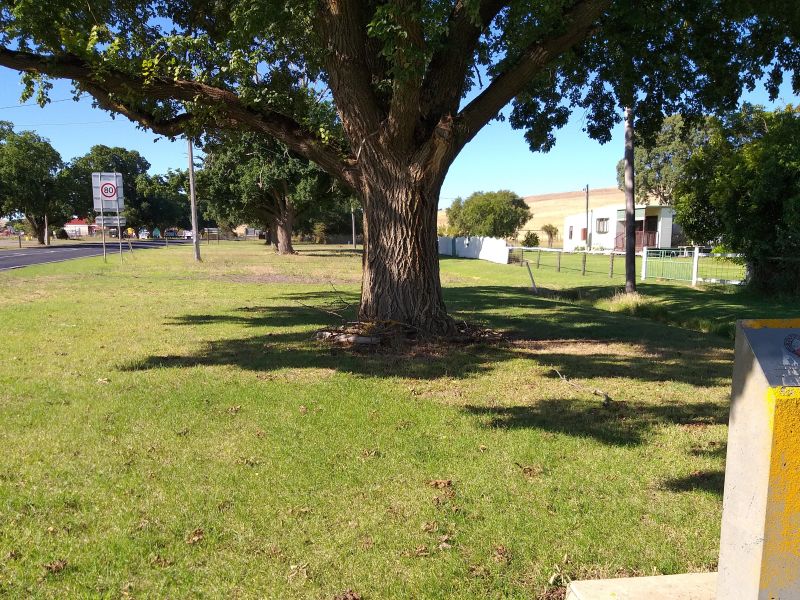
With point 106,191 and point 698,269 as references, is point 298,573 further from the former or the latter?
point 106,191

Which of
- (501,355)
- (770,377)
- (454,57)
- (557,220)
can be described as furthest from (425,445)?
(557,220)

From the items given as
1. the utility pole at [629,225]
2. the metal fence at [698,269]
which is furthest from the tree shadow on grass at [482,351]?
the metal fence at [698,269]

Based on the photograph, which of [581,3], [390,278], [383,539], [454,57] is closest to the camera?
[383,539]

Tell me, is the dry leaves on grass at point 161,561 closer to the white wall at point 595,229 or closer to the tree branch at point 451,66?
the tree branch at point 451,66

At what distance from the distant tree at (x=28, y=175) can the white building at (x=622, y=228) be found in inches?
1872

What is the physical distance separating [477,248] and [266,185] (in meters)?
14.8

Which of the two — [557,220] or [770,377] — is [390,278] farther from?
[557,220]

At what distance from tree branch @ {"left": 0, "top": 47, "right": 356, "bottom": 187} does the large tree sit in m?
0.02

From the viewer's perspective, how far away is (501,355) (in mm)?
8391

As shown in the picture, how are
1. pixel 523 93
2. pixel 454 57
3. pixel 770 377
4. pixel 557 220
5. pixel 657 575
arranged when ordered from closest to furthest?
pixel 770 377
pixel 657 575
pixel 454 57
pixel 523 93
pixel 557 220

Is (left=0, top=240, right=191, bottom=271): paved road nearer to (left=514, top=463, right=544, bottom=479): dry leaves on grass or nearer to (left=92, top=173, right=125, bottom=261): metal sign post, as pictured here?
(left=92, top=173, right=125, bottom=261): metal sign post

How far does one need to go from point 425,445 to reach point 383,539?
1.47 m

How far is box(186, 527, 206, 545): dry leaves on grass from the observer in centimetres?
334

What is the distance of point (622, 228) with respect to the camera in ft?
161
